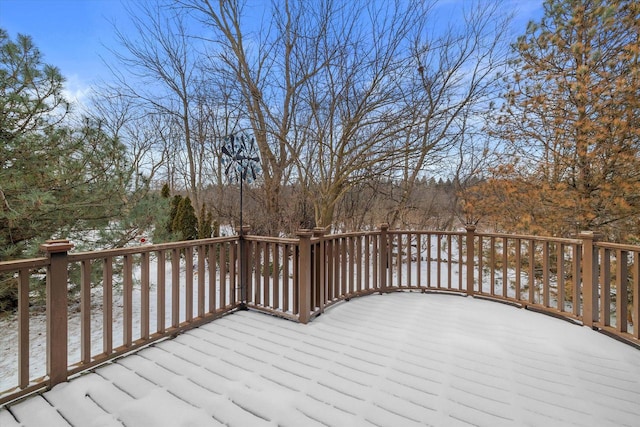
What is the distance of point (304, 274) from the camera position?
3195 mm

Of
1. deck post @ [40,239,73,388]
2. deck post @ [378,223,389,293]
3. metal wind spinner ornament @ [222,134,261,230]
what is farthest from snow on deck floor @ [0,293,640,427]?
metal wind spinner ornament @ [222,134,261,230]

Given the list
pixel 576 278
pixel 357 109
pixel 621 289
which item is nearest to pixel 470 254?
pixel 576 278

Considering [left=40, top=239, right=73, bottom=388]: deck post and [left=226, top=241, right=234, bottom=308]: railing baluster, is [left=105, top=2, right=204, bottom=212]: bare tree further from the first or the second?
[left=40, top=239, right=73, bottom=388]: deck post

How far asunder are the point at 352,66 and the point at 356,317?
4.14 metres

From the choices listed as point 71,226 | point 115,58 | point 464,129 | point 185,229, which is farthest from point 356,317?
point 115,58

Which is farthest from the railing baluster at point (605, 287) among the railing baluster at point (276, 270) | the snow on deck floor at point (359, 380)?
the railing baluster at point (276, 270)

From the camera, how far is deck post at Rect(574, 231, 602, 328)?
118 inches

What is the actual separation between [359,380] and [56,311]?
2.15 metres

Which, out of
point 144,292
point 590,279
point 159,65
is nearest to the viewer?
point 144,292

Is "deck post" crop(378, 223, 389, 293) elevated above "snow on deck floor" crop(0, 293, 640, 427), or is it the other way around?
"deck post" crop(378, 223, 389, 293)

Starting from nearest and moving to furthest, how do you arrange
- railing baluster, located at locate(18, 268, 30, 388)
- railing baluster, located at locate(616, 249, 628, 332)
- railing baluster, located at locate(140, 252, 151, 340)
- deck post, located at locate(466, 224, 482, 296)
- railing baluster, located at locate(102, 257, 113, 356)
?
railing baluster, located at locate(18, 268, 30, 388)
railing baluster, located at locate(102, 257, 113, 356)
railing baluster, located at locate(140, 252, 151, 340)
railing baluster, located at locate(616, 249, 628, 332)
deck post, located at locate(466, 224, 482, 296)

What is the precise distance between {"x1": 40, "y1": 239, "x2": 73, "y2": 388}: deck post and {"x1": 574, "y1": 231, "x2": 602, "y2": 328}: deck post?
4.57 m

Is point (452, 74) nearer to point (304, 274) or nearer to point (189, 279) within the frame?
point (304, 274)

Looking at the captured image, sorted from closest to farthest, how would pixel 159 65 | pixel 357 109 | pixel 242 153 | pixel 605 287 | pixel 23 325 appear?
pixel 23 325, pixel 605 287, pixel 242 153, pixel 357 109, pixel 159 65
